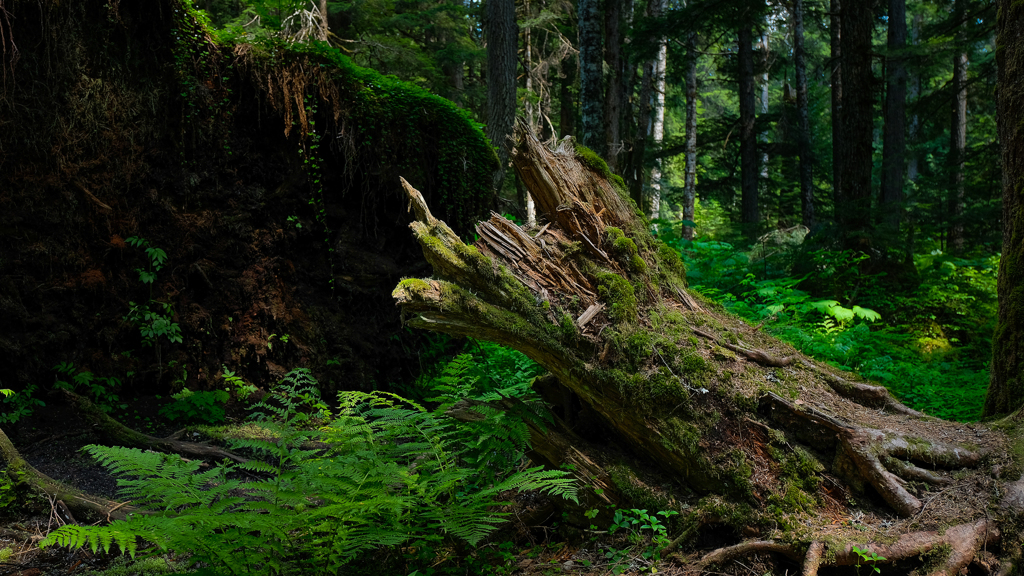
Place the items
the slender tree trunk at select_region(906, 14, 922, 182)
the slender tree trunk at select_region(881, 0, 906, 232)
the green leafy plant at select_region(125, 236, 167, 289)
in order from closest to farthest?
the green leafy plant at select_region(125, 236, 167, 289) → the slender tree trunk at select_region(881, 0, 906, 232) → the slender tree trunk at select_region(906, 14, 922, 182)

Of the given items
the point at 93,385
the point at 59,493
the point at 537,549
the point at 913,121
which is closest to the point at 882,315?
the point at 537,549

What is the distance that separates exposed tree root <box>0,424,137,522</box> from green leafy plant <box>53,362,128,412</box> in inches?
63.2

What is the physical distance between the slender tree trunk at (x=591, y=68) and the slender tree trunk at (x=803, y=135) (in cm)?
911

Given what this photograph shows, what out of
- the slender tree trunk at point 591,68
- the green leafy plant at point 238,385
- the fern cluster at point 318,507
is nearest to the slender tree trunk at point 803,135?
the slender tree trunk at point 591,68

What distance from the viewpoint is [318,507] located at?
2.95 m

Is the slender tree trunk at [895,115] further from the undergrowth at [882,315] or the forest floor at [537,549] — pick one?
the forest floor at [537,549]

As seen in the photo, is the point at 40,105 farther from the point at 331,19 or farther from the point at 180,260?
the point at 331,19

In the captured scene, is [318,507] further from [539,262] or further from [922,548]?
[922,548]

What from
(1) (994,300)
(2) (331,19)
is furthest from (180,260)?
(2) (331,19)

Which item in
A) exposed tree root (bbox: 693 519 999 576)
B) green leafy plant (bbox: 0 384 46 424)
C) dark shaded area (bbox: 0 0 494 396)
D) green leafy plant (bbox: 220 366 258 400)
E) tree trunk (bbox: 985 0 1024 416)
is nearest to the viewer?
exposed tree root (bbox: 693 519 999 576)

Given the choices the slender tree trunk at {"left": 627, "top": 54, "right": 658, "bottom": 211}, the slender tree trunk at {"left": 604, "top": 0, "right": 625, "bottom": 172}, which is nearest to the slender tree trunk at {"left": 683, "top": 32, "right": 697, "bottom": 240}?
the slender tree trunk at {"left": 627, "top": 54, "right": 658, "bottom": 211}

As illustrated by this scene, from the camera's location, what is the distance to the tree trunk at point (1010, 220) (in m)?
3.38

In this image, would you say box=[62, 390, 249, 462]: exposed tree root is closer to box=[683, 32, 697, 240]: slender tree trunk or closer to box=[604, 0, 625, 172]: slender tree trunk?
box=[604, 0, 625, 172]: slender tree trunk

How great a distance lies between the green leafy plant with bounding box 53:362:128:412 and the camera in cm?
562
